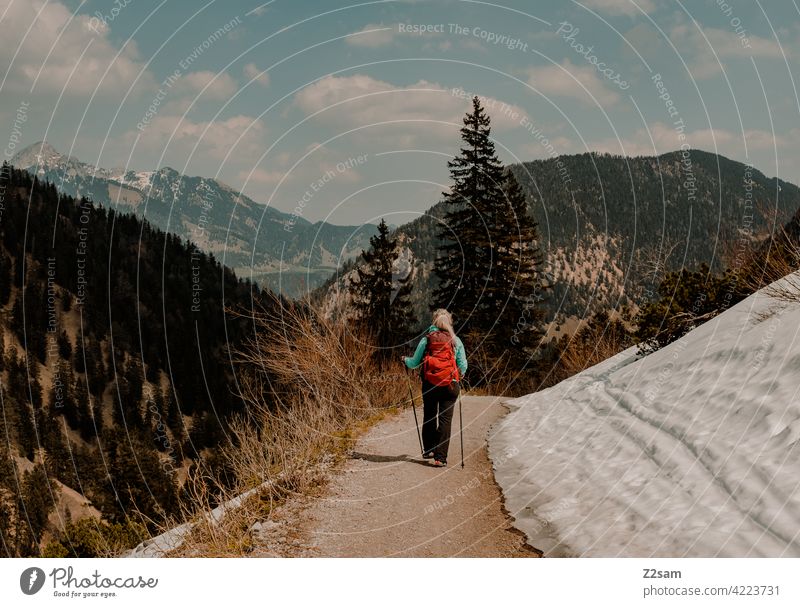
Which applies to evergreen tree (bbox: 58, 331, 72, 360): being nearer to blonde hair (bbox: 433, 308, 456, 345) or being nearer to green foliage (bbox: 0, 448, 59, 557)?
green foliage (bbox: 0, 448, 59, 557)

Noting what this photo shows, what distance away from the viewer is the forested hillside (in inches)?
3506

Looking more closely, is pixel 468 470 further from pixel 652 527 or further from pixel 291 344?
pixel 291 344

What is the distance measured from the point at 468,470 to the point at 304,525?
2712 millimetres

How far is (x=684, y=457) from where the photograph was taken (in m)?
5.71

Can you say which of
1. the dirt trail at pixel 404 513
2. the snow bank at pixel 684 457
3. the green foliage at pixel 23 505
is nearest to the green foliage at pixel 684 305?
the snow bank at pixel 684 457

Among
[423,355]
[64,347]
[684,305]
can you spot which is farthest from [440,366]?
[64,347]

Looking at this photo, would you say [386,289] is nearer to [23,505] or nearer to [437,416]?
[437,416]

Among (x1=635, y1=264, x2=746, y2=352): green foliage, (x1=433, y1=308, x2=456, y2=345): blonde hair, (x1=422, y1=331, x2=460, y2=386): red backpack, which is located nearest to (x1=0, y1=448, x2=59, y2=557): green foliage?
(x1=635, y1=264, x2=746, y2=352): green foliage

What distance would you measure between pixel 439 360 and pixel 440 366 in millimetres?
80

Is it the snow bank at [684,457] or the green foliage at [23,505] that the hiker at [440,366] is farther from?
the green foliage at [23,505]

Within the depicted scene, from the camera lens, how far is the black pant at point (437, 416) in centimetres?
787

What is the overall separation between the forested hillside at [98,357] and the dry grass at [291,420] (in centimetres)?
7312

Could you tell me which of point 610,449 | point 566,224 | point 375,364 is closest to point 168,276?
point 566,224

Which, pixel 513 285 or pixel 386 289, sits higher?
pixel 513 285
